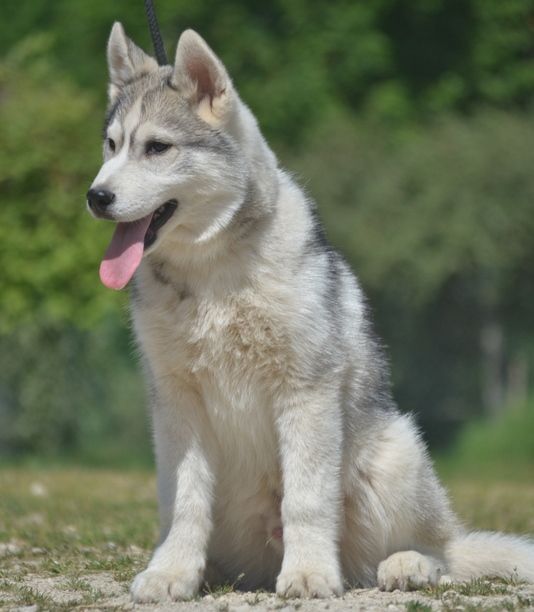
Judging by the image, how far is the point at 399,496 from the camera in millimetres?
5293

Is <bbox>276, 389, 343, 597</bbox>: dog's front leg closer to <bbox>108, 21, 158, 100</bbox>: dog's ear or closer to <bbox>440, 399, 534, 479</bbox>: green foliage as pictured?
<bbox>108, 21, 158, 100</bbox>: dog's ear

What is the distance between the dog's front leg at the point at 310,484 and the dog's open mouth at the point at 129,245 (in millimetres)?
904

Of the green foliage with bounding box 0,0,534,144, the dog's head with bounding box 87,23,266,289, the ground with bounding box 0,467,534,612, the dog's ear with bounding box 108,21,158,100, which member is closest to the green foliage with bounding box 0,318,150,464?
the ground with bounding box 0,467,534,612

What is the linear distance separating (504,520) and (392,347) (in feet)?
32.4

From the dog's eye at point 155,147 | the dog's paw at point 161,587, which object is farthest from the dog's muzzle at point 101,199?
the dog's paw at point 161,587

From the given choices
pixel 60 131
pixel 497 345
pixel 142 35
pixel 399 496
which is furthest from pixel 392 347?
pixel 399 496

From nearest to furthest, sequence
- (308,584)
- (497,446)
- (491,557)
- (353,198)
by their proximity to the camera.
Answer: (308,584) < (491,557) < (497,446) < (353,198)

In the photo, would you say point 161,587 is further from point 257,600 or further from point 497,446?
point 497,446

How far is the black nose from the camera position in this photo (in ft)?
15.6

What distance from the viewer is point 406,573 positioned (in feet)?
16.5

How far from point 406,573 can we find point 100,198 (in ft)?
6.98

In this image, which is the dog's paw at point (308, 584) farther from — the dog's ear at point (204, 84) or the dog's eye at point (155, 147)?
the dog's ear at point (204, 84)

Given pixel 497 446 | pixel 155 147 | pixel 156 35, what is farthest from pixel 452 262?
pixel 155 147

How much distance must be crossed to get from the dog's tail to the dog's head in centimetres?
199
